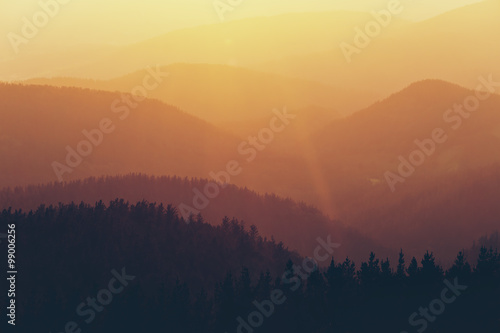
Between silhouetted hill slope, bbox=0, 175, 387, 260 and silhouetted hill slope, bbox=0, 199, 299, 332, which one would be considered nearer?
silhouetted hill slope, bbox=0, 199, 299, 332

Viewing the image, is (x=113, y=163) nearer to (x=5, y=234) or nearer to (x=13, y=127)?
(x=13, y=127)

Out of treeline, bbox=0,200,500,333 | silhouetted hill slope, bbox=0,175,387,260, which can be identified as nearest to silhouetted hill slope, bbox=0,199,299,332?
treeline, bbox=0,200,500,333

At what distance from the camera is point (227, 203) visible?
127812mm

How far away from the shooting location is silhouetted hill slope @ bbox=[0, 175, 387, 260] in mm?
111750

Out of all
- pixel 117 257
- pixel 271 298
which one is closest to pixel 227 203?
pixel 117 257

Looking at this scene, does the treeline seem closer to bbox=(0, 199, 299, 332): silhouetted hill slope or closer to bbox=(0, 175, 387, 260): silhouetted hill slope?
bbox=(0, 199, 299, 332): silhouetted hill slope

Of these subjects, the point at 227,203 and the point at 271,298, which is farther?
the point at 227,203

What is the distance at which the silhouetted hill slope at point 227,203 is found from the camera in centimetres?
11175

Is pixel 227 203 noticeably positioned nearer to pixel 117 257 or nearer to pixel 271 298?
pixel 117 257

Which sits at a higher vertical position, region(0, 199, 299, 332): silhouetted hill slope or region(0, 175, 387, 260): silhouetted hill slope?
region(0, 175, 387, 260): silhouetted hill slope

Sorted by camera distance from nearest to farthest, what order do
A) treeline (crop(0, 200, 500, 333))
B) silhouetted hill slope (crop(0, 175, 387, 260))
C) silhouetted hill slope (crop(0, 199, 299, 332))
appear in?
1. treeline (crop(0, 200, 500, 333))
2. silhouetted hill slope (crop(0, 199, 299, 332))
3. silhouetted hill slope (crop(0, 175, 387, 260))

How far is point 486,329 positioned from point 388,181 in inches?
6221

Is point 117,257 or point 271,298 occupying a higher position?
point 117,257

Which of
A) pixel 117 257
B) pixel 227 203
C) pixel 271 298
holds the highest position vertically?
pixel 227 203
